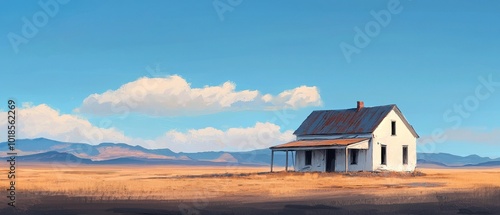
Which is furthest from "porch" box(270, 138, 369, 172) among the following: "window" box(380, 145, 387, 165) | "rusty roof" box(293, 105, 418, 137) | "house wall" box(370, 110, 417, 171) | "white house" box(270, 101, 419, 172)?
"window" box(380, 145, 387, 165)

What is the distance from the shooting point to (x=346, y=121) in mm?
49250

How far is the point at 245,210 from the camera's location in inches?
716

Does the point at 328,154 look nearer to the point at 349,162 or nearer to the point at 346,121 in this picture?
the point at 349,162

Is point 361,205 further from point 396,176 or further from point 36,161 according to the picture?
point 36,161

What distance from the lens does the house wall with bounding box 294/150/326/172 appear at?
4759 centimetres

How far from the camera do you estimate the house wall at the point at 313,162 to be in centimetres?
4759

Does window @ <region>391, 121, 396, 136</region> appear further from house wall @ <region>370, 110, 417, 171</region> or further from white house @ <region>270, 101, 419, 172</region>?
house wall @ <region>370, 110, 417, 171</region>

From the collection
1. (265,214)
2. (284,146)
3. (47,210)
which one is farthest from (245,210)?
(284,146)

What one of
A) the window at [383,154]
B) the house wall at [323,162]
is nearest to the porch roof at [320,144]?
the house wall at [323,162]

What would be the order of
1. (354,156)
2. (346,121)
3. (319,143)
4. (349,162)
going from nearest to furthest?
1. (319,143)
2. (354,156)
3. (349,162)
4. (346,121)

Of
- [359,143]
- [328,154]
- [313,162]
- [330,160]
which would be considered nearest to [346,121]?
[328,154]

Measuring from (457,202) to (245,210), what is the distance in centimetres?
681

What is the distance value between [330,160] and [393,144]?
4235 mm

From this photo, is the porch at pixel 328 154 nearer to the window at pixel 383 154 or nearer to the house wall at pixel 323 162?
the house wall at pixel 323 162
